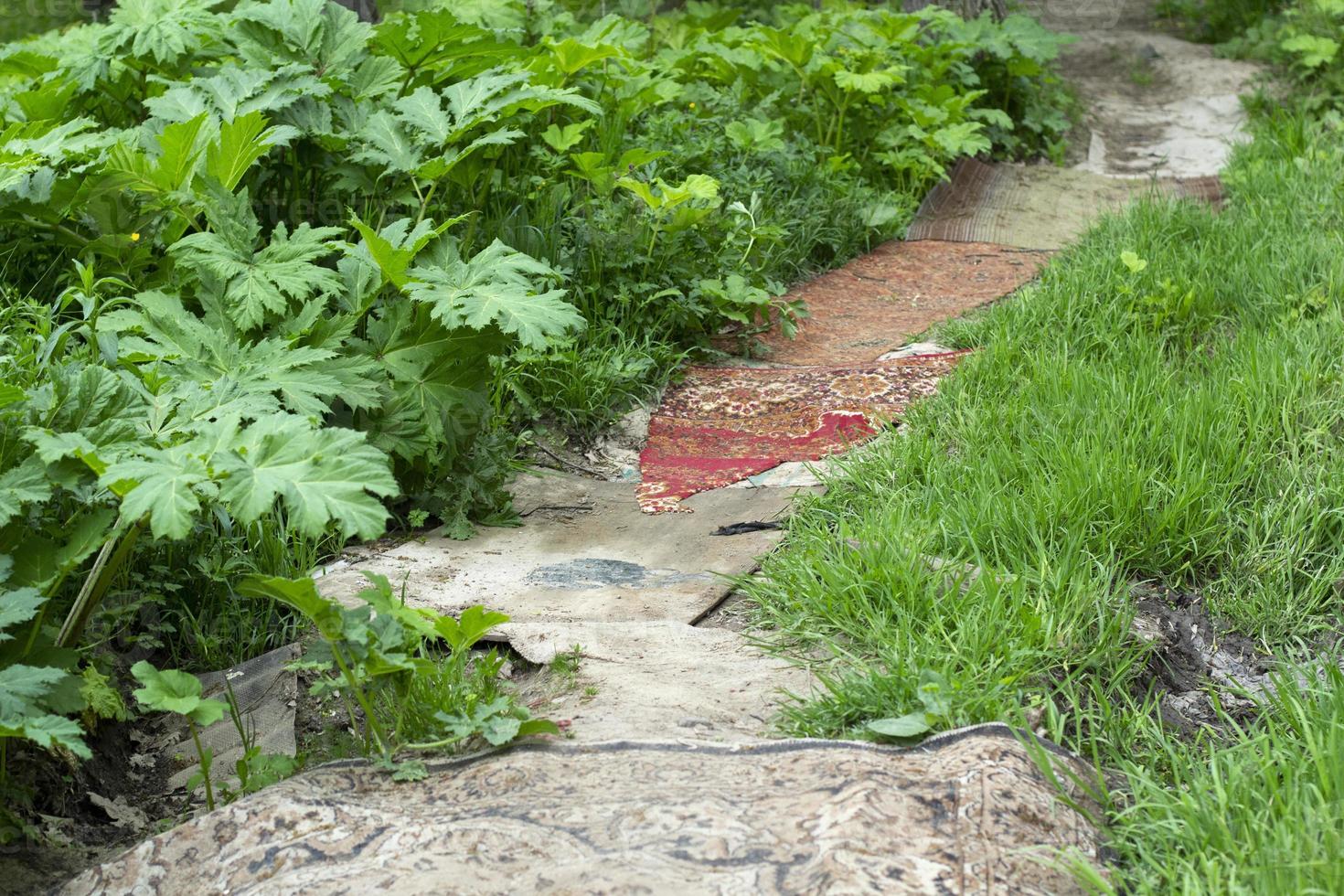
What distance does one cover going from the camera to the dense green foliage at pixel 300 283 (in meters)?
2.40

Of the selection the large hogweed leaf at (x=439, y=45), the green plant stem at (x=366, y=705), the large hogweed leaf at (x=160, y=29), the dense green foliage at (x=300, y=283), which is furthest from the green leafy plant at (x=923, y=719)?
the large hogweed leaf at (x=160, y=29)

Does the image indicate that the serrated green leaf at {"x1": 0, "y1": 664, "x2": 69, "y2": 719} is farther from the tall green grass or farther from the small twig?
the small twig

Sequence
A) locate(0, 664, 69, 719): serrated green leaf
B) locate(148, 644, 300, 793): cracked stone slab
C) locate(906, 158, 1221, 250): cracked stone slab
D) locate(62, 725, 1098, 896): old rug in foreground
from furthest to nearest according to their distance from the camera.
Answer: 1. locate(906, 158, 1221, 250): cracked stone slab
2. locate(148, 644, 300, 793): cracked stone slab
3. locate(0, 664, 69, 719): serrated green leaf
4. locate(62, 725, 1098, 896): old rug in foreground

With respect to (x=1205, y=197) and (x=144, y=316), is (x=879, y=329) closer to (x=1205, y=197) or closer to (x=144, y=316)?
(x=1205, y=197)

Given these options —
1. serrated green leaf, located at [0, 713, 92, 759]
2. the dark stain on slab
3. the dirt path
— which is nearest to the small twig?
the dirt path

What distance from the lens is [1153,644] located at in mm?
2850

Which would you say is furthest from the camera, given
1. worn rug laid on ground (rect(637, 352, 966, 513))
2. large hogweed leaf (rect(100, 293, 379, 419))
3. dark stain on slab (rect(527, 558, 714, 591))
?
worn rug laid on ground (rect(637, 352, 966, 513))

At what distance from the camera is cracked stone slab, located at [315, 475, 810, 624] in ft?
10.5

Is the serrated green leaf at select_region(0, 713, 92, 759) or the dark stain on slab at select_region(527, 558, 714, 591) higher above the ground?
the serrated green leaf at select_region(0, 713, 92, 759)

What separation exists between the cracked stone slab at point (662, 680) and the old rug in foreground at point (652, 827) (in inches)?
5.4

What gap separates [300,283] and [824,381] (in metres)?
2.08

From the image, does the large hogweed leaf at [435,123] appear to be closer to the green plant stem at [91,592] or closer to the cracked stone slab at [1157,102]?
the green plant stem at [91,592]

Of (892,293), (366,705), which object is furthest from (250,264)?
(892,293)

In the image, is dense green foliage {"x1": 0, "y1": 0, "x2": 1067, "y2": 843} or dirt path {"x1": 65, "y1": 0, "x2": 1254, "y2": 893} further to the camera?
dense green foliage {"x1": 0, "y1": 0, "x2": 1067, "y2": 843}
